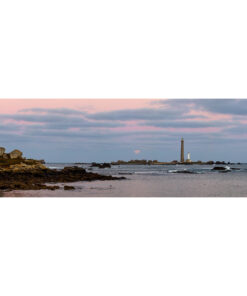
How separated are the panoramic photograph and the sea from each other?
21 mm

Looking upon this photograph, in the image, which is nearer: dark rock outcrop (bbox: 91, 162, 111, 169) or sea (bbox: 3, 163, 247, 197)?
sea (bbox: 3, 163, 247, 197)

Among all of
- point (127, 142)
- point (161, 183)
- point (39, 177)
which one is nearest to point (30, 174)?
point (39, 177)

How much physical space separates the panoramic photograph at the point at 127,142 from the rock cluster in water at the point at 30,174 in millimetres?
24

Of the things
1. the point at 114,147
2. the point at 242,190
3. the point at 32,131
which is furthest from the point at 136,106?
the point at 242,190

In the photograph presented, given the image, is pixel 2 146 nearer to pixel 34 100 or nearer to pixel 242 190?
pixel 34 100

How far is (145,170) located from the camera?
8.40 meters

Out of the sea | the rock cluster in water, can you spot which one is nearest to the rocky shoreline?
the rock cluster in water

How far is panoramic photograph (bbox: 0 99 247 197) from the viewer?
26.4 feet

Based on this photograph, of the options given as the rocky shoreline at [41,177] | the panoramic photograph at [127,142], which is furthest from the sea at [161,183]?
the rocky shoreline at [41,177]

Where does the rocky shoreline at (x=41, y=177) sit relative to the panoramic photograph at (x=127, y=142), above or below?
below

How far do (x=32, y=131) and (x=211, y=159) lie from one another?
3.77 metres

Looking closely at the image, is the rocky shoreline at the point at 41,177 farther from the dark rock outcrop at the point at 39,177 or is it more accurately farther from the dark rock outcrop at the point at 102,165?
the dark rock outcrop at the point at 102,165

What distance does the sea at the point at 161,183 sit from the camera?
7984 millimetres

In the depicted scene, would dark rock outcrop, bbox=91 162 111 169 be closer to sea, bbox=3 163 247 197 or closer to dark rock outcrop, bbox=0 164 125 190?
sea, bbox=3 163 247 197
